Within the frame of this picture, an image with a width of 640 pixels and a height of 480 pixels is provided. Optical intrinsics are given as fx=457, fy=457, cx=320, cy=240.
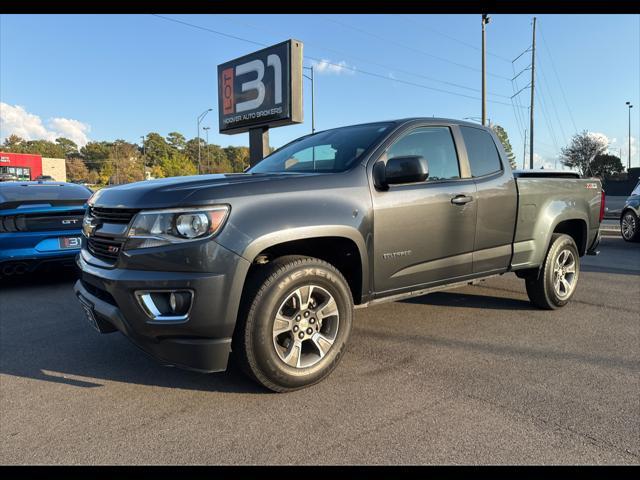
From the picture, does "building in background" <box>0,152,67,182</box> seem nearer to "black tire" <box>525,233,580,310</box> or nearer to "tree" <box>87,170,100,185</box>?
"tree" <box>87,170,100,185</box>

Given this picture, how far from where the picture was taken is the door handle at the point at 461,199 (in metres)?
3.81

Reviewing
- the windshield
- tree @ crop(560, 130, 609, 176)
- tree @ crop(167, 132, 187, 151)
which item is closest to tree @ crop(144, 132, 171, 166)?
tree @ crop(167, 132, 187, 151)

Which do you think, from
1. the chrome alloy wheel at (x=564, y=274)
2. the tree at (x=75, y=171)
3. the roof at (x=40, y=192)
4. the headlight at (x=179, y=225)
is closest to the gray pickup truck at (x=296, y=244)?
the headlight at (x=179, y=225)

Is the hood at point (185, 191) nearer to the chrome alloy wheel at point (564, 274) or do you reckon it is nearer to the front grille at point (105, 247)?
the front grille at point (105, 247)

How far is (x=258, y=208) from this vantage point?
2.81 metres

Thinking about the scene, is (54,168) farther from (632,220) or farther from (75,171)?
(632,220)

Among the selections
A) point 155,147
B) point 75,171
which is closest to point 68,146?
point 155,147

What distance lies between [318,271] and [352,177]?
29.5 inches

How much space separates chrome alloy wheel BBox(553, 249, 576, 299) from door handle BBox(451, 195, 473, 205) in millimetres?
1619

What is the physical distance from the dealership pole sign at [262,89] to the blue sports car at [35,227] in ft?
22.8

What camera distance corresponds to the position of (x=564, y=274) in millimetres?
5035

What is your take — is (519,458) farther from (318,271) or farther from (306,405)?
(318,271)

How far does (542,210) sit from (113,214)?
3.97m
